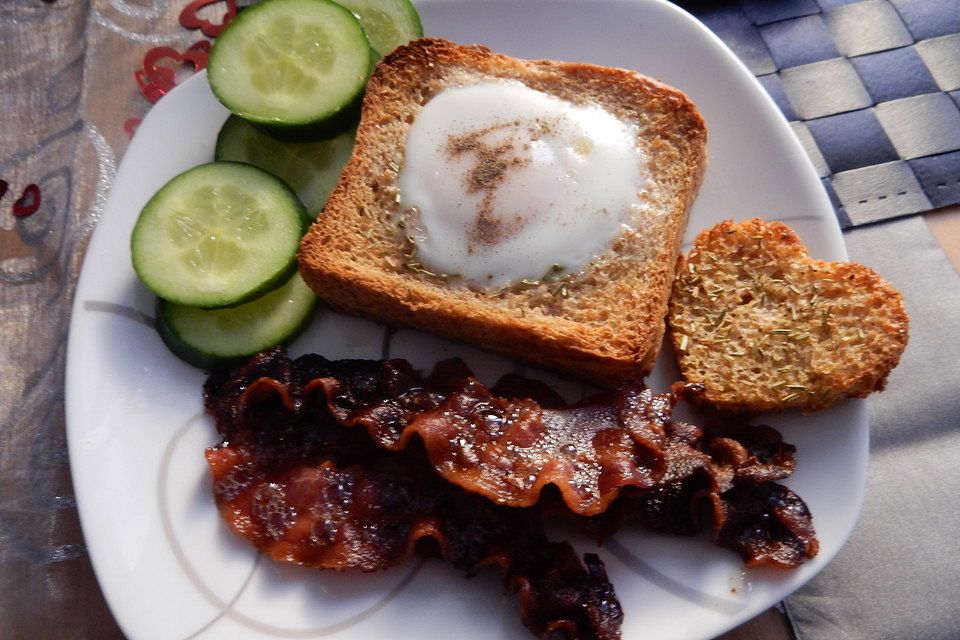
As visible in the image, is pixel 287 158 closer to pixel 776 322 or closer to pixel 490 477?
pixel 490 477

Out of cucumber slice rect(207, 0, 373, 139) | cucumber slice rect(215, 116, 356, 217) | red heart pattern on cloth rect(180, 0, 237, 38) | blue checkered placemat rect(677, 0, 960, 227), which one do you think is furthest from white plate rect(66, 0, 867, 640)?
red heart pattern on cloth rect(180, 0, 237, 38)

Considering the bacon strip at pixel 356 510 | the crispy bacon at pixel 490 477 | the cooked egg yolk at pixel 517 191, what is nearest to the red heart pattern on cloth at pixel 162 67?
the cooked egg yolk at pixel 517 191

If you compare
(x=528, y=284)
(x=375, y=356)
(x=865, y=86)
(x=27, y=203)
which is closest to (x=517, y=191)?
(x=528, y=284)

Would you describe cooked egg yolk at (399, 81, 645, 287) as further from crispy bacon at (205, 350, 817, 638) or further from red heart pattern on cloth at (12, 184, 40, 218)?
red heart pattern on cloth at (12, 184, 40, 218)

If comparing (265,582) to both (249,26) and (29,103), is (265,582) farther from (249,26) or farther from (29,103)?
(29,103)

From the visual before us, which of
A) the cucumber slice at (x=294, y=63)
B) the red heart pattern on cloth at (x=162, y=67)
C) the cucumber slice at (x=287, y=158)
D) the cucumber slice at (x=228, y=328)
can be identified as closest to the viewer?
the cucumber slice at (x=228, y=328)

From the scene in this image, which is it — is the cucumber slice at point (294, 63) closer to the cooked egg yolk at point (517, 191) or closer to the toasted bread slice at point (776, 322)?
the cooked egg yolk at point (517, 191)
